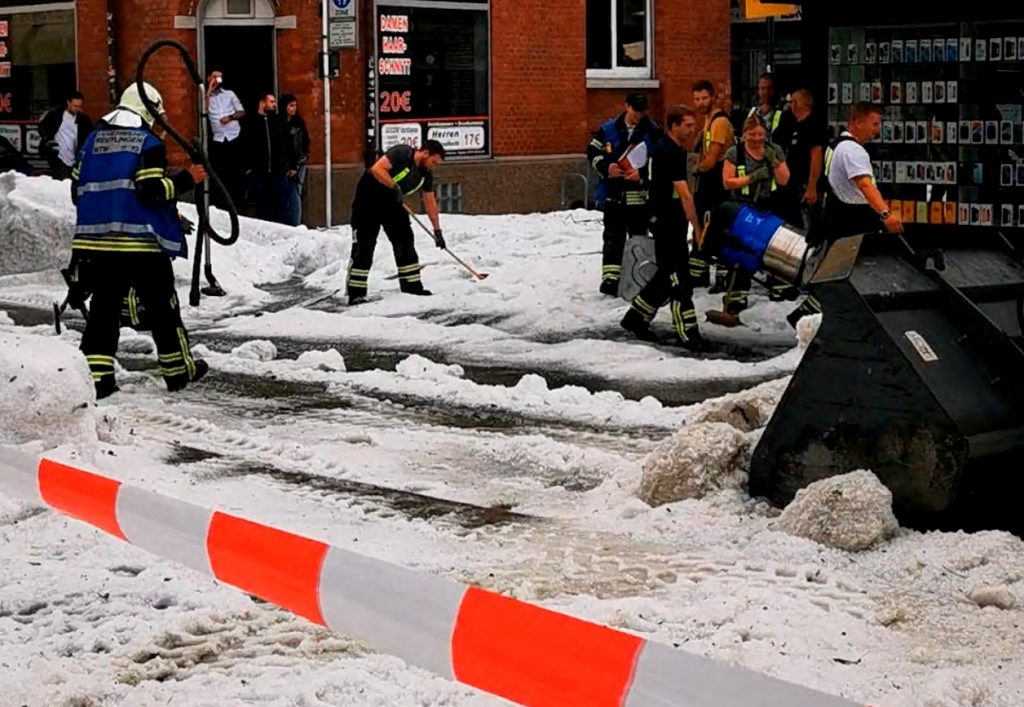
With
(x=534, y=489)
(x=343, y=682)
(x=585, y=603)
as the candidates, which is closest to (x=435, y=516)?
(x=534, y=489)

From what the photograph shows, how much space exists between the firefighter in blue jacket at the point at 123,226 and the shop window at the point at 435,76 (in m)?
12.0

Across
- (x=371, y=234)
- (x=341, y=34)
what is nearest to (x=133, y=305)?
(x=371, y=234)

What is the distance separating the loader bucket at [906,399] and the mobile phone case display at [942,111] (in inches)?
243

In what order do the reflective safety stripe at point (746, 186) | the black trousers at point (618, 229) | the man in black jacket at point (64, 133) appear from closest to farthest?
the reflective safety stripe at point (746, 186) < the black trousers at point (618, 229) < the man in black jacket at point (64, 133)

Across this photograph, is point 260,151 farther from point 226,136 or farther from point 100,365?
point 100,365

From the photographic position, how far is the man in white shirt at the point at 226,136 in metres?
20.6

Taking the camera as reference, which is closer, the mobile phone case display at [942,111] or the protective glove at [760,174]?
the mobile phone case display at [942,111]

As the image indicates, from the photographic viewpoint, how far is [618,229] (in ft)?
49.8

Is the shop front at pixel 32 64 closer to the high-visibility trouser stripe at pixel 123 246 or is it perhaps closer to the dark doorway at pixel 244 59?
the dark doorway at pixel 244 59

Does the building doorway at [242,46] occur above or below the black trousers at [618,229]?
above

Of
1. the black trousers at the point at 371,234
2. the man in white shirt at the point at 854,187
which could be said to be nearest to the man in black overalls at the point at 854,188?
the man in white shirt at the point at 854,187

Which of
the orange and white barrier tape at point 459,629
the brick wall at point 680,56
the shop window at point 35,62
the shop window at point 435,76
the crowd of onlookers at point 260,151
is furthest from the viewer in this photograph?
the brick wall at point 680,56

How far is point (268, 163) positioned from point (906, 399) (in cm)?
1504

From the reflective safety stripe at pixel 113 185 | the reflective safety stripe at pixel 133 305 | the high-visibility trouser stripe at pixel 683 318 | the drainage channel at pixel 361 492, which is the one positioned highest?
the reflective safety stripe at pixel 113 185
